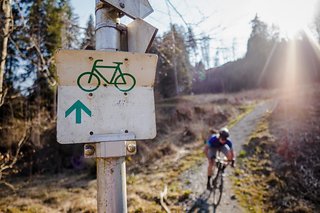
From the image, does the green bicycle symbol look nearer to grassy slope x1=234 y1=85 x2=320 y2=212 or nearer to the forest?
the forest

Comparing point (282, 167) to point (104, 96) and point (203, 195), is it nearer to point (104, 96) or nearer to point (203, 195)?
point (203, 195)

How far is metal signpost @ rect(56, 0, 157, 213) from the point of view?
1251mm

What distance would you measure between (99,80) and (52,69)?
5.82 meters

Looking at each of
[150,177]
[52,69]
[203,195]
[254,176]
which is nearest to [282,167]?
[254,176]

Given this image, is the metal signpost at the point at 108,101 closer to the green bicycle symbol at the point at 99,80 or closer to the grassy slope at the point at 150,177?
the green bicycle symbol at the point at 99,80

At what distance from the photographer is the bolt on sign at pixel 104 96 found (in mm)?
1274

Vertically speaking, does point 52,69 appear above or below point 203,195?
above

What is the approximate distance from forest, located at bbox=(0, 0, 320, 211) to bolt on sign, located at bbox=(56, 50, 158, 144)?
0.46m

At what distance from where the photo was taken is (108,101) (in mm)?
1334

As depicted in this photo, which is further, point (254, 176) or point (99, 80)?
point (254, 176)

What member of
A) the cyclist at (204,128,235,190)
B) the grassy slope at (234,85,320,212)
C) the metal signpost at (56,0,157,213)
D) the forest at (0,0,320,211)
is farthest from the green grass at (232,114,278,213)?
the metal signpost at (56,0,157,213)


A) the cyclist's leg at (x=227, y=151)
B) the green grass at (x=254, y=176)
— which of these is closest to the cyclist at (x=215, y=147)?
the cyclist's leg at (x=227, y=151)

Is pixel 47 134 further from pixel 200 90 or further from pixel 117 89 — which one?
pixel 200 90

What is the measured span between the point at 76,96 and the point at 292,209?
5.89m
